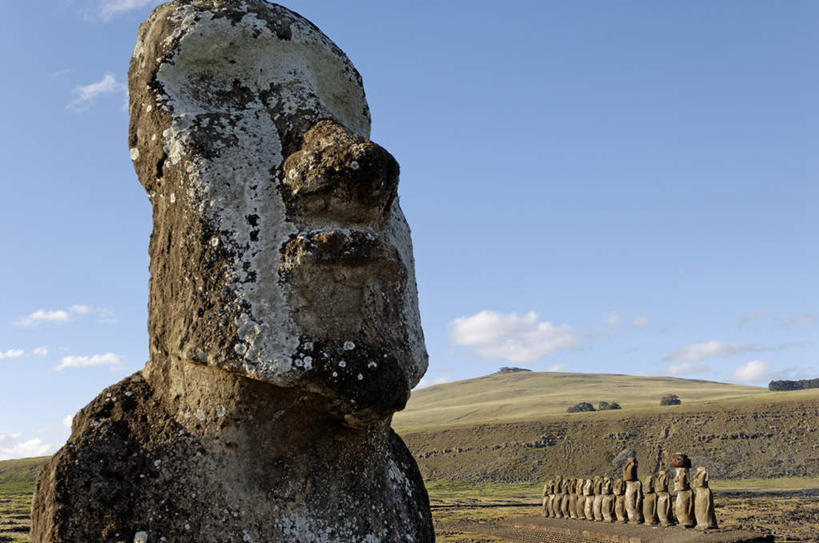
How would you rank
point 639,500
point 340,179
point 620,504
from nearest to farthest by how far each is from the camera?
1. point 340,179
2. point 639,500
3. point 620,504

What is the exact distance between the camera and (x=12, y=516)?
1425 inches

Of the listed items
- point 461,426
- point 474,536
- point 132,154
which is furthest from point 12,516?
point 461,426

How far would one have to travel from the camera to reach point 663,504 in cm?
1841

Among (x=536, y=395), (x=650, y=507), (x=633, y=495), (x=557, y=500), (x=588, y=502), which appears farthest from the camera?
(x=536, y=395)

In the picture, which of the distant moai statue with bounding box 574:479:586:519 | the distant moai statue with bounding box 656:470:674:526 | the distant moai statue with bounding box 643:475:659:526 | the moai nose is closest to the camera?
the moai nose

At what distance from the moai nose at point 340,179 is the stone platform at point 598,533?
13741mm

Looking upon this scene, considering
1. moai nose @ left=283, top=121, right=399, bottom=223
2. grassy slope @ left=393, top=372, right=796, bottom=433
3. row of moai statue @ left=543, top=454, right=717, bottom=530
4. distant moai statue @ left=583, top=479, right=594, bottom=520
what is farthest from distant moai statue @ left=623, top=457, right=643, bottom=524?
grassy slope @ left=393, top=372, right=796, bottom=433

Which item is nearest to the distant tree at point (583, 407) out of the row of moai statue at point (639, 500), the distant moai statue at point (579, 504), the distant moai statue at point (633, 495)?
the row of moai statue at point (639, 500)

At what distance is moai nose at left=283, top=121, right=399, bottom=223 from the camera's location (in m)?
3.05

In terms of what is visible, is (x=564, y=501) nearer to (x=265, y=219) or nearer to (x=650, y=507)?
(x=650, y=507)

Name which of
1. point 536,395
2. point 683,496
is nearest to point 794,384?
Answer: point 536,395

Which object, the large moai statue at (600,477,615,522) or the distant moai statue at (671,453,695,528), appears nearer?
the distant moai statue at (671,453,695,528)

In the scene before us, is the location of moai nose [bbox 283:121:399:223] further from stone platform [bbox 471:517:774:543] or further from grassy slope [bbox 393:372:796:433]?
grassy slope [bbox 393:372:796:433]

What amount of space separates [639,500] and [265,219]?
1943cm
